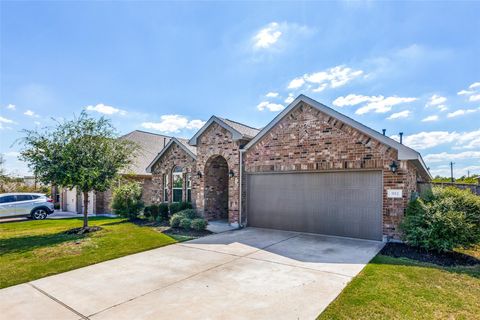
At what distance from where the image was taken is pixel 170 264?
257 inches

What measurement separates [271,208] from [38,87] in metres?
12.2

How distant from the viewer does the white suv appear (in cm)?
1519

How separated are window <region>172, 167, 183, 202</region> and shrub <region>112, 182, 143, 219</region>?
2111 mm

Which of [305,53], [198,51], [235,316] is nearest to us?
[235,316]

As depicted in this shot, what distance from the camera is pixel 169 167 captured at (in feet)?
51.8

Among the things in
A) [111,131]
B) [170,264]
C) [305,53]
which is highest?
[305,53]

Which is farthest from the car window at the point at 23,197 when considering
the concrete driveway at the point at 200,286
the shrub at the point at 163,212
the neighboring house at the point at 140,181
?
the concrete driveway at the point at 200,286

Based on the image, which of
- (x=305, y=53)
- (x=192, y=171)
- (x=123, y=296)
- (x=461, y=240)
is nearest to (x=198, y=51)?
(x=305, y=53)

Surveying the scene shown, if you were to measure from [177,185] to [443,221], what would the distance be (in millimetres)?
12478

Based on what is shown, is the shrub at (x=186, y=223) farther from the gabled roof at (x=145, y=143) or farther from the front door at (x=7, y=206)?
the front door at (x=7, y=206)

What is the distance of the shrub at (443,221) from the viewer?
23.1 ft

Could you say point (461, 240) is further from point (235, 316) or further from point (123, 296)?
point (123, 296)

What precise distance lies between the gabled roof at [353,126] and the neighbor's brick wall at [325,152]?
0.16 meters

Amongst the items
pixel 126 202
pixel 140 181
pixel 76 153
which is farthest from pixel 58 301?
pixel 140 181
